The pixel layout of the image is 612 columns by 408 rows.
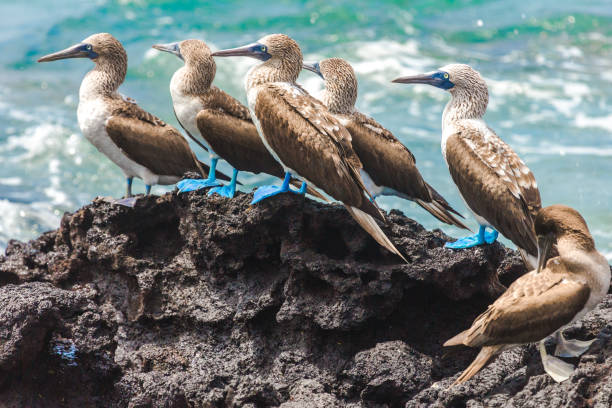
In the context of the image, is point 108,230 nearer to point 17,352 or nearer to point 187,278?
point 187,278

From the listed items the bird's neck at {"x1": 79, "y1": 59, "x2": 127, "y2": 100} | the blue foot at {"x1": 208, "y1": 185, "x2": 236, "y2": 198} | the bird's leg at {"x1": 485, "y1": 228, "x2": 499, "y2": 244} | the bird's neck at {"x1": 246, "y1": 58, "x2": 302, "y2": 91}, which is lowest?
the bird's leg at {"x1": 485, "y1": 228, "x2": 499, "y2": 244}

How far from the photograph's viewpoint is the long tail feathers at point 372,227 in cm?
584

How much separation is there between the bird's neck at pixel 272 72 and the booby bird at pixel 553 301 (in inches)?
100

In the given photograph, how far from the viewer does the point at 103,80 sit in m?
7.85

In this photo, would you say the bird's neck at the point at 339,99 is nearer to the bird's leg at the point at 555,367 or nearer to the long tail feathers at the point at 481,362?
the long tail feathers at the point at 481,362

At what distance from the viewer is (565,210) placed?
512cm

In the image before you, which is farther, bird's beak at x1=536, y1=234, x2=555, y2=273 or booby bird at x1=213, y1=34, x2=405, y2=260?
booby bird at x1=213, y1=34, x2=405, y2=260

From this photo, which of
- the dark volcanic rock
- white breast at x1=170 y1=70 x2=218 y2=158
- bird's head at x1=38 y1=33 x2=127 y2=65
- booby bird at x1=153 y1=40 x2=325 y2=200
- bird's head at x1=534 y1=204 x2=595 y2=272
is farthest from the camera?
bird's head at x1=38 y1=33 x2=127 y2=65

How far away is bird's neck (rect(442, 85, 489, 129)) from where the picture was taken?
22.1ft

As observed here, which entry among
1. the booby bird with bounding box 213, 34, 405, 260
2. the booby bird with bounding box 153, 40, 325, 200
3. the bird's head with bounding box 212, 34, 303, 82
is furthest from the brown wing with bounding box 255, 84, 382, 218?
the booby bird with bounding box 153, 40, 325, 200

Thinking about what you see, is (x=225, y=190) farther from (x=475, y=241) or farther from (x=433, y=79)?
(x=475, y=241)

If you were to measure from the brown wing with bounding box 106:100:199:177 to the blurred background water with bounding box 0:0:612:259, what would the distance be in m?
6.52

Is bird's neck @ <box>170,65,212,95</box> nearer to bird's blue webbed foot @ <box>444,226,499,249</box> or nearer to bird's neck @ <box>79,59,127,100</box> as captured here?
bird's neck @ <box>79,59,127,100</box>

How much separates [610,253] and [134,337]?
932 centimetres
